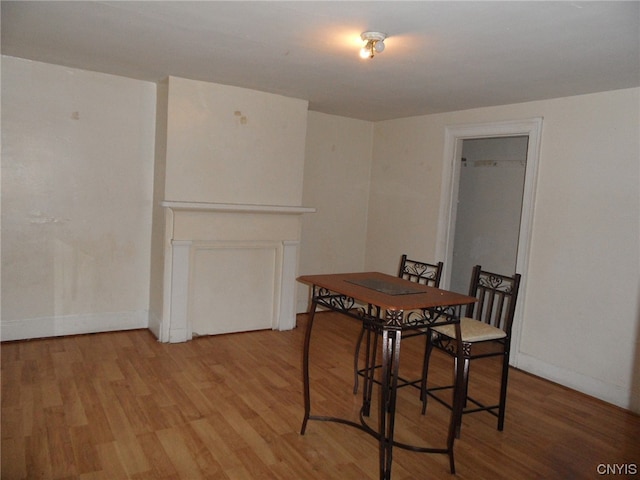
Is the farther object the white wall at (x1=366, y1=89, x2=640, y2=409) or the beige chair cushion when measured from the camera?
the white wall at (x1=366, y1=89, x2=640, y2=409)

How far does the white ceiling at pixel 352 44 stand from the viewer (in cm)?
219

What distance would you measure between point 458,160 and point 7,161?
3.85 metres

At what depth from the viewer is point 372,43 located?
98.9 inches

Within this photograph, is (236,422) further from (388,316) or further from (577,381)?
(577,381)

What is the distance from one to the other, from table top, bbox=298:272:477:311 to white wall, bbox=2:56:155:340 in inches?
84.5

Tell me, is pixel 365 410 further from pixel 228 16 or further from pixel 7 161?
pixel 7 161

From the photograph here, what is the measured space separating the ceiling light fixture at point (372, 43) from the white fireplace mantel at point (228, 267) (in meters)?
1.95

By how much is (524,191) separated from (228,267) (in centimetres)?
261

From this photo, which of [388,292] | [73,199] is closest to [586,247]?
[388,292]

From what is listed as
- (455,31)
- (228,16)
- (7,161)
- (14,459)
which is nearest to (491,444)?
(455,31)

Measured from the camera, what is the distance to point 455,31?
2.38 m

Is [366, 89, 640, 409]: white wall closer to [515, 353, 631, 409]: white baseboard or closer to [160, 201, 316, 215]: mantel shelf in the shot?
[515, 353, 631, 409]: white baseboard

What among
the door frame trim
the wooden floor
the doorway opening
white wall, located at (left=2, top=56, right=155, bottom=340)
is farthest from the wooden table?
the doorway opening

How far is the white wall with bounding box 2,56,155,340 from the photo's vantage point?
12.0ft
